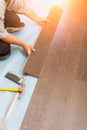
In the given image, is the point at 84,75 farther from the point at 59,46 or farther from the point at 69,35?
the point at 69,35

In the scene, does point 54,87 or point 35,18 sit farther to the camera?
point 35,18

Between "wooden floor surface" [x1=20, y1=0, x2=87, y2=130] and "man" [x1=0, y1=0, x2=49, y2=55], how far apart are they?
159 millimetres

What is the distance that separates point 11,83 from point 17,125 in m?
0.28

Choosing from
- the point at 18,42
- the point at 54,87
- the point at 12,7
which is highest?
the point at 12,7

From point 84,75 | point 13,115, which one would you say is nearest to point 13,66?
point 13,115

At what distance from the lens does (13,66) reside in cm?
150

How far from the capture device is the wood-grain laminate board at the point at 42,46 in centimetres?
147

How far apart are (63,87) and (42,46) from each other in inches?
13.8

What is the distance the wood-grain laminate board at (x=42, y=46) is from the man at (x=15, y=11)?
0.05m

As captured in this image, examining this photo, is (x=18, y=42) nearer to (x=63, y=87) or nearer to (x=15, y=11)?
(x=15, y=11)

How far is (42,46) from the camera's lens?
1.62m

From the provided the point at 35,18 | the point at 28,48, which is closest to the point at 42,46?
the point at 28,48

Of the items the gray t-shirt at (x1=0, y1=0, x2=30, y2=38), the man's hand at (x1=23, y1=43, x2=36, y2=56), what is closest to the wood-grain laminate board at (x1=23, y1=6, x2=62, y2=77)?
the man's hand at (x1=23, y1=43, x2=36, y2=56)

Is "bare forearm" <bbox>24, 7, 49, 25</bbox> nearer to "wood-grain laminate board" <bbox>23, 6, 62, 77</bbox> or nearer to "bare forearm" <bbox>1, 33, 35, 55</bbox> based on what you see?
"wood-grain laminate board" <bbox>23, 6, 62, 77</bbox>
